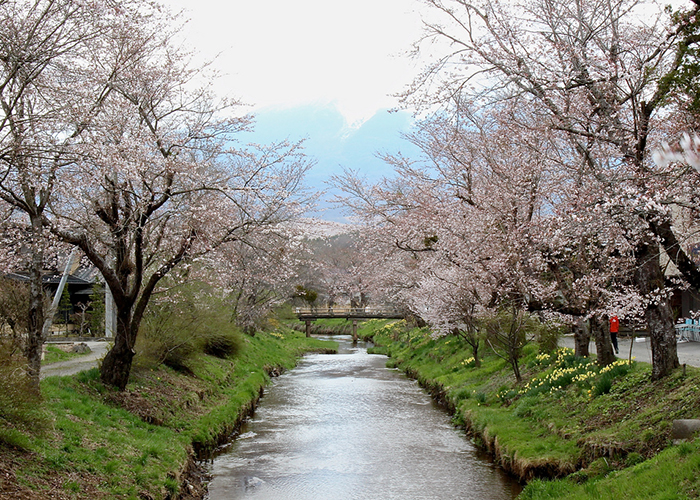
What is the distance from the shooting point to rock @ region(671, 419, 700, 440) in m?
7.24

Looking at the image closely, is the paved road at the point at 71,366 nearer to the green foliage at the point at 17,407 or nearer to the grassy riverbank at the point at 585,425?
the green foliage at the point at 17,407

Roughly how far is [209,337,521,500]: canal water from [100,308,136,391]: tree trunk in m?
2.74

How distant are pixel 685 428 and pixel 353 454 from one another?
712 cm

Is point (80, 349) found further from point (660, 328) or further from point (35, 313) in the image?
point (660, 328)

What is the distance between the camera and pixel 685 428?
733cm

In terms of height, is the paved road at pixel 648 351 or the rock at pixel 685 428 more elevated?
the rock at pixel 685 428

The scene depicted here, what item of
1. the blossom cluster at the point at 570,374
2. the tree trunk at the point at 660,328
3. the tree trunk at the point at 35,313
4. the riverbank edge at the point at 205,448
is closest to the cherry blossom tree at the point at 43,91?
the tree trunk at the point at 35,313

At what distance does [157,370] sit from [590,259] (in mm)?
11278

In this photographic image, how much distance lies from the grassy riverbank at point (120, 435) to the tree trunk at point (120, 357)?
10.7 inches

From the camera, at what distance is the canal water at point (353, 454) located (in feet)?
33.4

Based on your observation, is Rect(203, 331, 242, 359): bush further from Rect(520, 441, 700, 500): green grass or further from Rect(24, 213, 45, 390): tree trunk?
Rect(520, 441, 700, 500): green grass

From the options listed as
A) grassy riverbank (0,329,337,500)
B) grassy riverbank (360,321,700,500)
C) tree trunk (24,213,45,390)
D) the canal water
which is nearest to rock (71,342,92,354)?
grassy riverbank (0,329,337,500)

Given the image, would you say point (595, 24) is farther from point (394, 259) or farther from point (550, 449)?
point (394, 259)

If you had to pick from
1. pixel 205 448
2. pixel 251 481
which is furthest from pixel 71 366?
pixel 251 481
